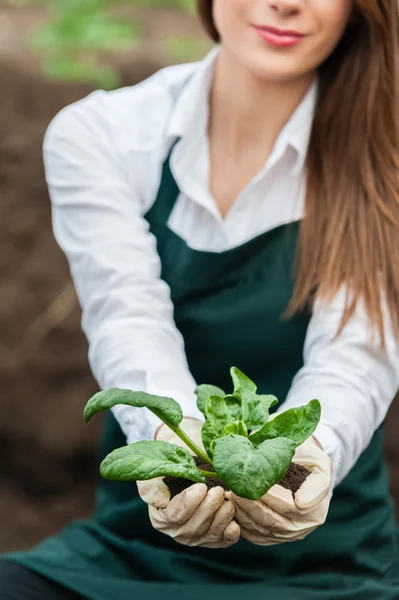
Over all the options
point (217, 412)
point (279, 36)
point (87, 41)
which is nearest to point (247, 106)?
point (279, 36)

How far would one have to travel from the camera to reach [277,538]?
112cm

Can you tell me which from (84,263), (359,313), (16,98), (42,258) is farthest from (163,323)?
(16,98)

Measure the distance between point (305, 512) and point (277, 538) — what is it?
64mm

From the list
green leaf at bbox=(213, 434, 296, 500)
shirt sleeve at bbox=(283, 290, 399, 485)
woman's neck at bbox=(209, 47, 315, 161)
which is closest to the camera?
green leaf at bbox=(213, 434, 296, 500)

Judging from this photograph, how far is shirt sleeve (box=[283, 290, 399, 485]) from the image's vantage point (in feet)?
4.16

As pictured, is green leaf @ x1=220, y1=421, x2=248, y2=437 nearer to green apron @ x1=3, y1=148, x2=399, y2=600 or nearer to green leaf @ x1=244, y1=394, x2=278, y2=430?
green leaf @ x1=244, y1=394, x2=278, y2=430

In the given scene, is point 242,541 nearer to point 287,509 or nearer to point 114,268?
point 287,509

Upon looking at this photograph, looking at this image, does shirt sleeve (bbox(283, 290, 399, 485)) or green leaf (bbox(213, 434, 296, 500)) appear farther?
shirt sleeve (bbox(283, 290, 399, 485))

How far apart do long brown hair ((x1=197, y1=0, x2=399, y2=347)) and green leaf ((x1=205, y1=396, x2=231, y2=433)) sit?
0.31 meters

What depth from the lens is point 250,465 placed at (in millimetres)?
964

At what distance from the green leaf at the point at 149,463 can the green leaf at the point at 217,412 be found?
0.19ft

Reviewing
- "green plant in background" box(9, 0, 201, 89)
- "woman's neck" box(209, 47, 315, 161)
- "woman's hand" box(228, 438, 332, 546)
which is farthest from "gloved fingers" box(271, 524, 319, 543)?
"green plant in background" box(9, 0, 201, 89)

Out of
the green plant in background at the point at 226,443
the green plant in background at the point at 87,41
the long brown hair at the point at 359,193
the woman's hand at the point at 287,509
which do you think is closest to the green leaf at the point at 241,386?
the green plant in background at the point at 226,443

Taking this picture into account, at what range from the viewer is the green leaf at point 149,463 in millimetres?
998
